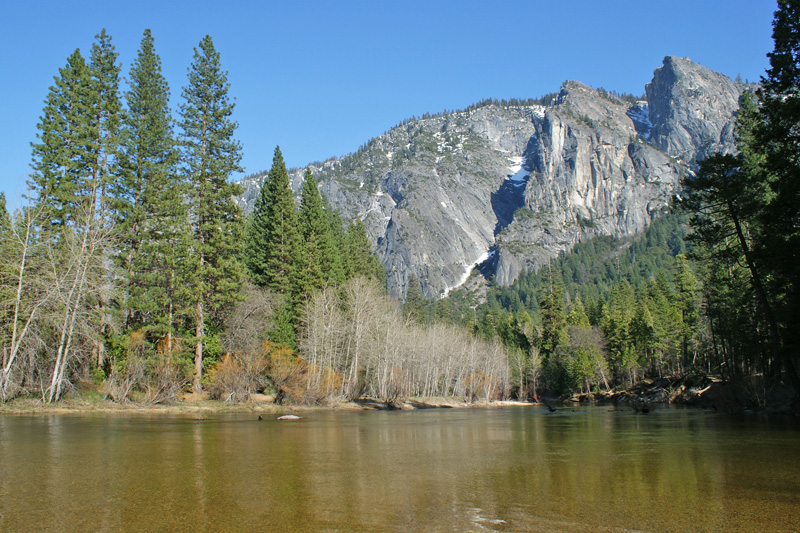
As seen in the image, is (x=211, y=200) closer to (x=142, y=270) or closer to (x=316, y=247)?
(x=142, y=270)

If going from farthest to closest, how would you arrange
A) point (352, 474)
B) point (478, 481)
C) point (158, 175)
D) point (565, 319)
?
1. point (565, 319)
2. point (158, 175)
3. point (352, 474)
4. point (478, 481)

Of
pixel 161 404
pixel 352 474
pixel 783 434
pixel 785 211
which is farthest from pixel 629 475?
pixel 161 404

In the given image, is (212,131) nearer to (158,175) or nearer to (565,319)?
(158,175)

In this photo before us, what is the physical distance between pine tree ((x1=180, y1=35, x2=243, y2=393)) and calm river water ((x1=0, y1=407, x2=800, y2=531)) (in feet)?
60.2

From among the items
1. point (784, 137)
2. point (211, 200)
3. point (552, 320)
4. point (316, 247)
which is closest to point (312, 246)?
point (316, 247)

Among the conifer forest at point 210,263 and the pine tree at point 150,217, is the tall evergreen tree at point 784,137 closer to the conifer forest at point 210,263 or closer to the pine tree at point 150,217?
the conifer forest at point 210,263

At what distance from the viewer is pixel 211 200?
36875 millimetres

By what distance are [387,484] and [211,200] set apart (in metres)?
31.3

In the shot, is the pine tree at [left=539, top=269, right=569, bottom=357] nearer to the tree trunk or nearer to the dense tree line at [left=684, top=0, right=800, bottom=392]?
the dense tree line at [left=684, top=0, right=800, bottom=392]

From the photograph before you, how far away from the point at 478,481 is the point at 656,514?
3.32 metres

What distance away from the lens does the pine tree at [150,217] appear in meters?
32.9

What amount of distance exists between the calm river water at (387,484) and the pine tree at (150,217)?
16.8 m

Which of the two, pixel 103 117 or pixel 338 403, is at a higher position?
pixel 103 117

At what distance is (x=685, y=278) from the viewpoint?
76750mm
